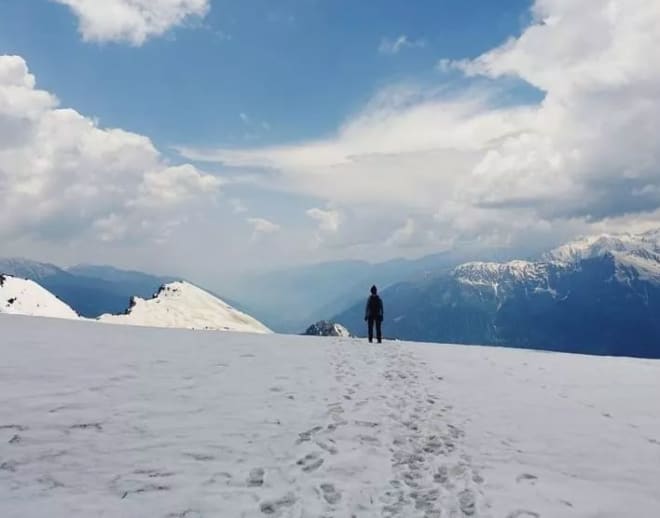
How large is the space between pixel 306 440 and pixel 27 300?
124 m

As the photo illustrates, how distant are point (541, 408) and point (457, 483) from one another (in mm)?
8162

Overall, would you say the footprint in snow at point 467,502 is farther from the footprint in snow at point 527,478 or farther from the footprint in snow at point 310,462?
the footprint in snow at point 310,462

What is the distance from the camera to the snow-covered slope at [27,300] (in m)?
111

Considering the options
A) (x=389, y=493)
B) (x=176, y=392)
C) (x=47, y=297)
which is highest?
(x=47, y=297)

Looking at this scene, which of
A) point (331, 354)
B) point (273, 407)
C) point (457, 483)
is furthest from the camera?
point (331, 354)

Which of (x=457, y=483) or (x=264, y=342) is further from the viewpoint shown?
(x=264, y=342)

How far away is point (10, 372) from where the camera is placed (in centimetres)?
1695

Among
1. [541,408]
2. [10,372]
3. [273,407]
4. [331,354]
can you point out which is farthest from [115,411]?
[331,354]

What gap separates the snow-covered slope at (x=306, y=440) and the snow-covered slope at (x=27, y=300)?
10363cm

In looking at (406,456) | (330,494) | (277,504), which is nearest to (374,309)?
(406,456)

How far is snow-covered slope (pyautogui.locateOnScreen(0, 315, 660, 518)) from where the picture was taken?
9.13 m

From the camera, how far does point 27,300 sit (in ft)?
→ 381

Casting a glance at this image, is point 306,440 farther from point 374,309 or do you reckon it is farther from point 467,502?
point 374,309

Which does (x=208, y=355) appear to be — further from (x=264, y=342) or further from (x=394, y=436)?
(x=394, y=436)
